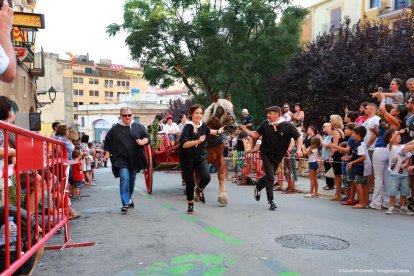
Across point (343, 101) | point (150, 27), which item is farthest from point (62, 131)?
point (150, 27)

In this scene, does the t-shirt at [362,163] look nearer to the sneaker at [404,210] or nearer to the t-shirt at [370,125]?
the t-shirt at [370,125]

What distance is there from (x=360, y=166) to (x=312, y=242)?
12.1ft

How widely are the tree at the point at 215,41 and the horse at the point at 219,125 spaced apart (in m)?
11.9

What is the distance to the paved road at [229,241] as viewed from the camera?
14.4ft

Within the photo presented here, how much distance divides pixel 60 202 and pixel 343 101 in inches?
526

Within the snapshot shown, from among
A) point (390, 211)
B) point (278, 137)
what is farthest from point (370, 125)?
point (278, 137)

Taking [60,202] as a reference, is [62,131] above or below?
above

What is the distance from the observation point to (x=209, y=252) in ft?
16.2

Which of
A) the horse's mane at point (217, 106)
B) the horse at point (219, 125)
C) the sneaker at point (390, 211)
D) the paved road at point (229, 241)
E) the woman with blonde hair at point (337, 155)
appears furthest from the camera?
the woman with blonde hair at point (337, 155)

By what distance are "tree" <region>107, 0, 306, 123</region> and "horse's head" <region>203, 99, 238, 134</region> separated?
11919mm

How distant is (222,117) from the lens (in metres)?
8.65

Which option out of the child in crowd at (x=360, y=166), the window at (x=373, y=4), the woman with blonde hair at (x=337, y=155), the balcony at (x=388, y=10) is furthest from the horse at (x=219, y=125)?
the window at (x=373, y=4)

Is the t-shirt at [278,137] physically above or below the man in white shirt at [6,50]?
below

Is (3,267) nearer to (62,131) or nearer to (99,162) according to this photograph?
(62,131)
